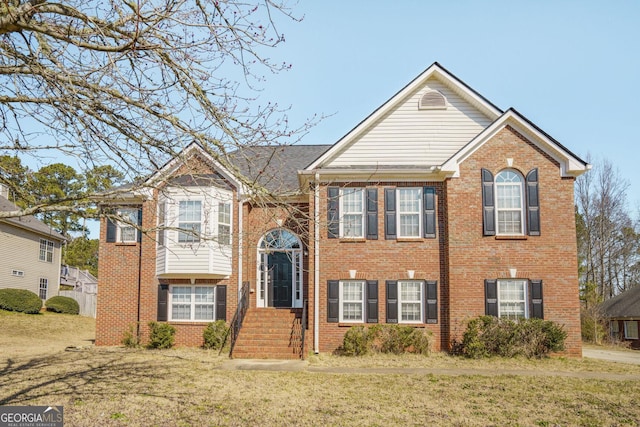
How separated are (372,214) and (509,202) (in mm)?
3943

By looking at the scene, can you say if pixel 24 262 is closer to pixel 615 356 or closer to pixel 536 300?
pixel 536 300

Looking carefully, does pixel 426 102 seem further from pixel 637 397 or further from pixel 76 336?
pixel 76 336

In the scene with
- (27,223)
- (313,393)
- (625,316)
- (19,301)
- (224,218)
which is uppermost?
(27,223)

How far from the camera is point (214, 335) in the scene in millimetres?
17031

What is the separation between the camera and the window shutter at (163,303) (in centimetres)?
1811

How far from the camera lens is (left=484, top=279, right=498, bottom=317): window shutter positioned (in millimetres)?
16219

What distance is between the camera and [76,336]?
24.2m

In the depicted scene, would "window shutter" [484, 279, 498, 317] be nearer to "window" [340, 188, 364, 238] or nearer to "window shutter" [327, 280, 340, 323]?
"window" [340, 188, 364, 238]

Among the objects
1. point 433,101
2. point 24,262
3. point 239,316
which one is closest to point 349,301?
point 239,316

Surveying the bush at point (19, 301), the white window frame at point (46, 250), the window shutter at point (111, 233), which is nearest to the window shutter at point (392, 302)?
the window shutter at point (111, 233)

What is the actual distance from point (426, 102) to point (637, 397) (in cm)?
1047

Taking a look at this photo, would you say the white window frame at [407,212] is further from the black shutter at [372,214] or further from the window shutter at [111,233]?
the window shutter at [111,233]

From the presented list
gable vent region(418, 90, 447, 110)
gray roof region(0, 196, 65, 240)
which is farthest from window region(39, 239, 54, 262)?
gable vent region(418, 90, 447, 110)

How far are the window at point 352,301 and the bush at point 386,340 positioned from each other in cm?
70
